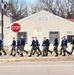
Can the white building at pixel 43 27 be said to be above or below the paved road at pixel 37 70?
above

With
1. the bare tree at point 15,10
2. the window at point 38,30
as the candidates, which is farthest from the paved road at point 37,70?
the bare tree at point 15,10

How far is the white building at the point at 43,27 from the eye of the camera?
37.9 metres

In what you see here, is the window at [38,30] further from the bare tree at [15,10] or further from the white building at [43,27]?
the bare tree at [15,10]

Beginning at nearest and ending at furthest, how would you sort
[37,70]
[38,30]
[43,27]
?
1. [37,70]
2. [38,30]
3. [43,27]

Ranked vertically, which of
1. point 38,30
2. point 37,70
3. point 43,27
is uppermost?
point 43,27

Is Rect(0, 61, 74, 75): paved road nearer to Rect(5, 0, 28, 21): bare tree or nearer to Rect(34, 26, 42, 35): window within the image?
Rect(34, 26, 42, 35): window

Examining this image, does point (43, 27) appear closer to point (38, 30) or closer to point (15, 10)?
point (38, 30)

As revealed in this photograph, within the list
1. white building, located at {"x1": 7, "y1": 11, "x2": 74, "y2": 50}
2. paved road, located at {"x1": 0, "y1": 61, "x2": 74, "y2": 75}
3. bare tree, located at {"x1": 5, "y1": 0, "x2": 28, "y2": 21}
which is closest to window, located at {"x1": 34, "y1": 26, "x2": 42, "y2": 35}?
white building, located at {"x1": 7, "y1": 11, "x2": 74, "y2": 50}

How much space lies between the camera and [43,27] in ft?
125

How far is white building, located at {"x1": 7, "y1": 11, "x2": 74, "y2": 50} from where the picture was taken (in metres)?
37.9

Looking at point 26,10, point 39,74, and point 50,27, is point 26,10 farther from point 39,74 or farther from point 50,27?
point 39,74

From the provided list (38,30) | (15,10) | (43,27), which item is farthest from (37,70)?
(15,10)

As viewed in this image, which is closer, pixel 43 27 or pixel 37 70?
pixel 37 70

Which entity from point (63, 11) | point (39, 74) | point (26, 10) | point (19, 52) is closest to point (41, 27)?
point (19, 52)
